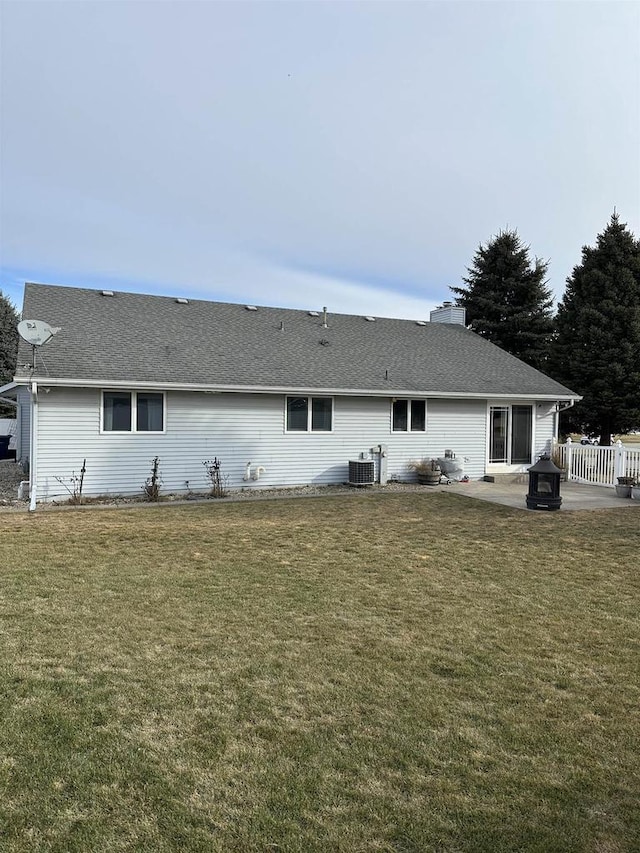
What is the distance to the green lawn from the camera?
8.04 feet

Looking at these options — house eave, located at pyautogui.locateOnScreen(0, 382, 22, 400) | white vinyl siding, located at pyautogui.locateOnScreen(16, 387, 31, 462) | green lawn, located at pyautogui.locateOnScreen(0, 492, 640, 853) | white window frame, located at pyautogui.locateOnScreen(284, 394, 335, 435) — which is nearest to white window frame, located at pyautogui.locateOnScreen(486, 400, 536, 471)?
white window frame, located at pyautogui.locateOnScreen(284, 394, 335, 435)

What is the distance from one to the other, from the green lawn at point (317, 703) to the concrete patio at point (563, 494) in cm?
508

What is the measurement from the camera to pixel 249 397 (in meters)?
13.3

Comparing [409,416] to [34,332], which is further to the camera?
[409,416]

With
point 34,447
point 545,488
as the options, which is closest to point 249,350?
point 34,447

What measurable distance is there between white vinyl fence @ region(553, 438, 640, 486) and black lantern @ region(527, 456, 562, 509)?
3.61 metres

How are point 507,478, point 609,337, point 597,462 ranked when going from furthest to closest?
1. point 609,337
2. point 507,478
3. point 597,462

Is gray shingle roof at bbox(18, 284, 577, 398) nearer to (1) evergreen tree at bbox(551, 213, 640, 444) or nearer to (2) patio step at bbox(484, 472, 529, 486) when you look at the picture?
(2) patio step at bbox(484, 472, 529, 486)

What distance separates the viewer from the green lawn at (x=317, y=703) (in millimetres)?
2451

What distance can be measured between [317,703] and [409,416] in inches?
475

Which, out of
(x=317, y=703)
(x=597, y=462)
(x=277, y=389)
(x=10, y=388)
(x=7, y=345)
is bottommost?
(x=317, y=703)

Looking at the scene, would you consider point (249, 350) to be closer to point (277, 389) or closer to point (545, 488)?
point (277, 389)

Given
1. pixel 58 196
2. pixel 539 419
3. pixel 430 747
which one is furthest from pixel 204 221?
pixel 430 747

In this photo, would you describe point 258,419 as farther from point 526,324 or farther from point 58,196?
point 526,324
